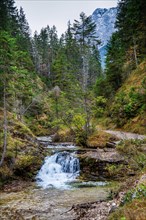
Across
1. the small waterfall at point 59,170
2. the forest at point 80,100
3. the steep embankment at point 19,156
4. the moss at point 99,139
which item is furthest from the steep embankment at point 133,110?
the steep embankment at point 19,156

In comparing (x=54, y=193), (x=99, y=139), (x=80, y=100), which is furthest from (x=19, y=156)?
(x=80, y=100)

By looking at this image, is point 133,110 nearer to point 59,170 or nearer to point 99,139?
point 99,139

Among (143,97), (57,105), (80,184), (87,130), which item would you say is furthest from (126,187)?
(57,105)

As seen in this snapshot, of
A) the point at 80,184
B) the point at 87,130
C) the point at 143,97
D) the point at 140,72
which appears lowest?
the point at 80,184

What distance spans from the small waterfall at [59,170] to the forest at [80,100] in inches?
25.7

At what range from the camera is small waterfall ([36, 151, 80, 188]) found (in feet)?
56.0

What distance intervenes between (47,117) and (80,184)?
28.1 m

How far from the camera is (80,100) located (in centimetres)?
2503

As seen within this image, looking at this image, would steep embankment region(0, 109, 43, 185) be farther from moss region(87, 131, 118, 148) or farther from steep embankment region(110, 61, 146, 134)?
steep embankment region(110, 61, 146, 134)

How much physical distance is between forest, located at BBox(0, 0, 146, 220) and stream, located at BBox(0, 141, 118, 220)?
3.85 feet

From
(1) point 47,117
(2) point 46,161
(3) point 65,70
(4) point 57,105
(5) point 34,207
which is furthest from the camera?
(3) point 65,70

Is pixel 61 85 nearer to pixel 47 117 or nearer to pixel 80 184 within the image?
pixel 47 117

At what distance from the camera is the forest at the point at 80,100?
54.2ft

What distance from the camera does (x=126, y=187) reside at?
10.1 m
